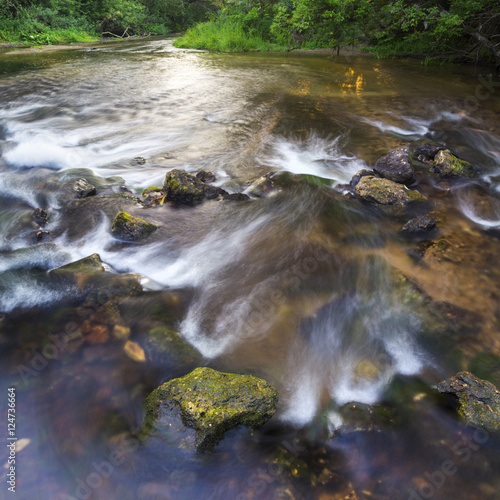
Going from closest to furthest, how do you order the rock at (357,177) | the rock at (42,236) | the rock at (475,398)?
1. the rock at (475,398)
2. the rock at (42,236)
3. the rock at (357,177)

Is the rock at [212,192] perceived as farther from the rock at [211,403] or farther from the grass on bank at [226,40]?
the grass on bank at [226,40]

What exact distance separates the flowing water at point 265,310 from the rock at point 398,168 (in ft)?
1.02

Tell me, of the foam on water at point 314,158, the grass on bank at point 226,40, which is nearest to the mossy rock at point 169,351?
the foam on water at point 314,158

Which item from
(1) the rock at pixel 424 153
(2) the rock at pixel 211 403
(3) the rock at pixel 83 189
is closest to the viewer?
(2) the rock at pixel 211 403

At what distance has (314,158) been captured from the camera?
5902mm

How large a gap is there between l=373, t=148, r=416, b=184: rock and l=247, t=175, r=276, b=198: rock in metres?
1.67

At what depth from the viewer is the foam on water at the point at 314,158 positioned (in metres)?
5.40

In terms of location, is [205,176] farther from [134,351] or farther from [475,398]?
[475,398]

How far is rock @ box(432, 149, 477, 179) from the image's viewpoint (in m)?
4.98

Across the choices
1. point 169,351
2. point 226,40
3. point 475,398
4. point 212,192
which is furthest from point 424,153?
point 226,40

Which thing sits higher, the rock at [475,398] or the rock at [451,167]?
the rock at [451,167]

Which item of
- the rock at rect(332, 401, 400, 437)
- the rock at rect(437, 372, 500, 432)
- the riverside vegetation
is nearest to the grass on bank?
the riverside vegetation

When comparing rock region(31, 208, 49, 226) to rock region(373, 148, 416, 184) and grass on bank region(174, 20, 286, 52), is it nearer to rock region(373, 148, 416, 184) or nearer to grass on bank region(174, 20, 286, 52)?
rock region(373, 148, 416, 184)

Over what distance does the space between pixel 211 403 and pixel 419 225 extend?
317 cm
